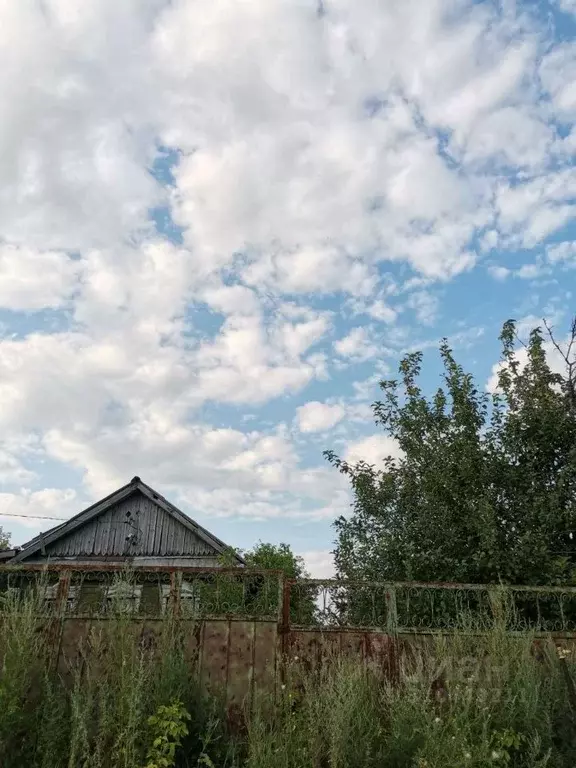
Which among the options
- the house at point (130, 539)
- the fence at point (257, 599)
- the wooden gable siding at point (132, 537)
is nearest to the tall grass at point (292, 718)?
the fence at point (257, 599)

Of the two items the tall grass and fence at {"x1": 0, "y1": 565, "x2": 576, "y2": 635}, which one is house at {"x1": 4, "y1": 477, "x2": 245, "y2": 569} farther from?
the tall grass

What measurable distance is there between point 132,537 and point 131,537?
0.03 metres

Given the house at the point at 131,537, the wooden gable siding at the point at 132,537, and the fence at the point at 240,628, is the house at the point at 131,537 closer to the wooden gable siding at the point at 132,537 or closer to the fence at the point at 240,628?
the wooden gable siding at the point at 132,537

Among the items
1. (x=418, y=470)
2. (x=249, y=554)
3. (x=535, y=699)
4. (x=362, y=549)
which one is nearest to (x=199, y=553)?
(x=362, y=549)

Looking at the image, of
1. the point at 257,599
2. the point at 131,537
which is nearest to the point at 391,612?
the point at 257,599

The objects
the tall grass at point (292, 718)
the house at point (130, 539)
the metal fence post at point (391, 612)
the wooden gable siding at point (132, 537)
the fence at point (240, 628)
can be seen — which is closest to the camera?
the tall grass at point (292, 718)

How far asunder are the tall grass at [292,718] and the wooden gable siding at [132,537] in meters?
10.7

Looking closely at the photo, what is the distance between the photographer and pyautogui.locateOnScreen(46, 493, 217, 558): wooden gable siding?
53.7ft

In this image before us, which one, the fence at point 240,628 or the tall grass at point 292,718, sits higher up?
the fence at point 240,628

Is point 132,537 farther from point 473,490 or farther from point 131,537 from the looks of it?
point 473,490

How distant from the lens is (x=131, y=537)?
16.6m

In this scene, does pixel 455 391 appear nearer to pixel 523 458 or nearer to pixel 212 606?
pixel 523 458

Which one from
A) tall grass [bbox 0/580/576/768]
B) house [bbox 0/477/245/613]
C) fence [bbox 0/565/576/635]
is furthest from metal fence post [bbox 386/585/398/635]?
house [bbox 0/477/245/613]

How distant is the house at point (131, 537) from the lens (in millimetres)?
16156
